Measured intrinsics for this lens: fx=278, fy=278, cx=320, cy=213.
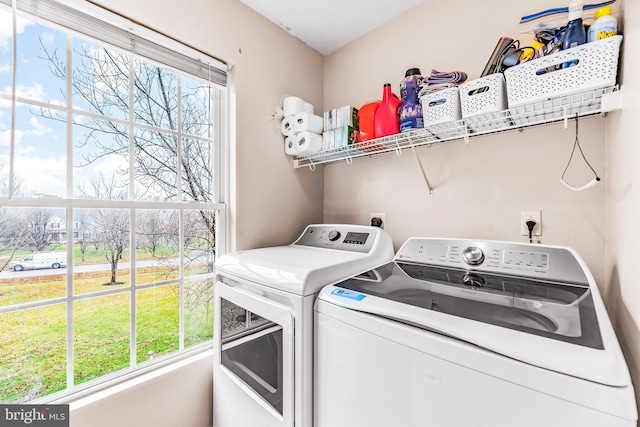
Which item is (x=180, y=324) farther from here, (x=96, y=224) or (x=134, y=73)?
(x=134, y=73)

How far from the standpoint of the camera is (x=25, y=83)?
1110 millimetres

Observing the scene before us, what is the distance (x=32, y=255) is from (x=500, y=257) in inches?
76.4

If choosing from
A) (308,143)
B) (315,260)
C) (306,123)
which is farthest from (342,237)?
(306,123)

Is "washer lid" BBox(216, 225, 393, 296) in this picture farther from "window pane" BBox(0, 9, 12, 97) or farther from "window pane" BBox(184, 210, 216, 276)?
"window pane" BBox(0, 9, 12, 97)

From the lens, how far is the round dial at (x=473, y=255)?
123 centimetres

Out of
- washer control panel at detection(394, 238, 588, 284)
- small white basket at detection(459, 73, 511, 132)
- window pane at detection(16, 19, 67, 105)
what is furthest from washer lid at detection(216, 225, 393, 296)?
window pane at detection(16, 19, 67, 105)

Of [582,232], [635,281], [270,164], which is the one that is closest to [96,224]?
[270,164]

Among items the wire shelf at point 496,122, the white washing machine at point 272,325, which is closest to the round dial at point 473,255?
the white washing machine at point 272,325

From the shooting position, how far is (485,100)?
117 centimetres

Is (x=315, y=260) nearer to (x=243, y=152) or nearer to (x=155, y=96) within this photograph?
(x=243, y=152)

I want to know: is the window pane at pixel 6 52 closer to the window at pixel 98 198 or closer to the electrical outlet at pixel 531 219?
the window at pixel 98 198

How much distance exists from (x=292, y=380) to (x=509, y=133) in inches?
59.8

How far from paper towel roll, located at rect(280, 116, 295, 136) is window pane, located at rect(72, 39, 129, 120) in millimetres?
882

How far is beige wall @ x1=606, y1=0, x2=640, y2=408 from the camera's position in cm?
74
